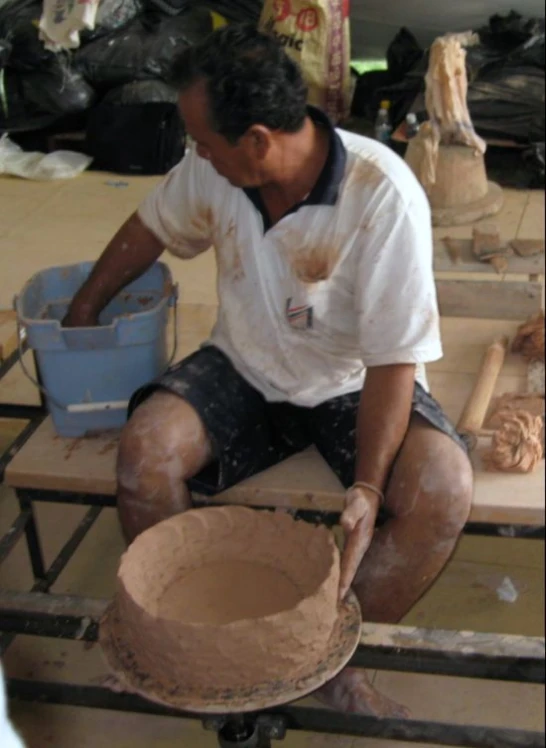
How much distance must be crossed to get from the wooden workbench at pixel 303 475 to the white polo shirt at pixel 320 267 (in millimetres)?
133

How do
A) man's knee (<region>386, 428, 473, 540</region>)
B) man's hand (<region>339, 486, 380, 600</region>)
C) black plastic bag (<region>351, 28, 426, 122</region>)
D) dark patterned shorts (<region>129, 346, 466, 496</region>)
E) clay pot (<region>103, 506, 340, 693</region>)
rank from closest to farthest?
clay pot (<region>103, 506, 340, 693</region>)
man's hand (<region>339, 486, 380, 600</region>)
man's knee (<region>386, 428, 473, 540</region>)
dark patterned shorts (<region>129, 346, 466, 496</region>)
black plastic bag (<region>351, 28, 426, 122</region>)

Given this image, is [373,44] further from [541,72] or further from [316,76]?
[541,72]

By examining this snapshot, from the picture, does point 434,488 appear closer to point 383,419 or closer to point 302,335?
point 383,419

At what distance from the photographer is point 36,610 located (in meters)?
1.27

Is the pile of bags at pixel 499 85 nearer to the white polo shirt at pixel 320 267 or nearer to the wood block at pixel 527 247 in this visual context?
the wood block at pixel 527 247

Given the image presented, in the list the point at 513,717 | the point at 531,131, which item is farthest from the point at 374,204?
the point at 513,717

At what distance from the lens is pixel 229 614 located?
1.22m

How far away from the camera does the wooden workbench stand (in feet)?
4.40

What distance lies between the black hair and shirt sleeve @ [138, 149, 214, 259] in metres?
0.23

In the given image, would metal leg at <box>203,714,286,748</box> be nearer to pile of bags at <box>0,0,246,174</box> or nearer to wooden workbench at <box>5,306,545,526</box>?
wooden workbench at <box>5,306,545,526</box>

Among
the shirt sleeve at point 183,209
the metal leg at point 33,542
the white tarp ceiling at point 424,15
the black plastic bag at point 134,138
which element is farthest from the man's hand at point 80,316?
the white tarp ceiling at point 424,15

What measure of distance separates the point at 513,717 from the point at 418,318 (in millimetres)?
677

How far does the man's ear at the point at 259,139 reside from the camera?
1.25 metres

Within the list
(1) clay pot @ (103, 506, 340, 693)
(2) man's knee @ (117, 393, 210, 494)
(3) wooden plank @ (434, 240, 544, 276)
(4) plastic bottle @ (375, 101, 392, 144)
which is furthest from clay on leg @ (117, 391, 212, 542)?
(4) plastic bottle @ (375, 101, 392, 144)
